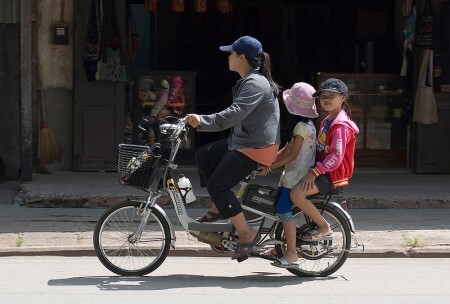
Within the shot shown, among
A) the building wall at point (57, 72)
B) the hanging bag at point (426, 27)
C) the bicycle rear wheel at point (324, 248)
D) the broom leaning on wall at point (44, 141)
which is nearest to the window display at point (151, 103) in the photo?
the building wall at point (57, 72)

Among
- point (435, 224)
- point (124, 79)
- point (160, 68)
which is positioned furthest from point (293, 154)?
point (160, 68)

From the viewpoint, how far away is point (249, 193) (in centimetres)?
822

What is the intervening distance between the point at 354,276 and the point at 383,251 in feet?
3.55

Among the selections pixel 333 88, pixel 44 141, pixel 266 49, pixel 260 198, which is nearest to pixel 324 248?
pixel 260 198

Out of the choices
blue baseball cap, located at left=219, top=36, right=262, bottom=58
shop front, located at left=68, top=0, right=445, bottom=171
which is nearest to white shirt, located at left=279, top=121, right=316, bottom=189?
blue baseball cap, located at left=219, top=36, right=262, bottom=58

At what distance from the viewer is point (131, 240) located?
26.9ft

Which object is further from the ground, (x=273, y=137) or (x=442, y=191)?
(x=273, y=137)

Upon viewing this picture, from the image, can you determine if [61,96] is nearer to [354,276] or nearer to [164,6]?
[164,6]

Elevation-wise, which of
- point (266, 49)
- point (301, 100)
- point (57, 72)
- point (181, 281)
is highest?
point (266, 49)

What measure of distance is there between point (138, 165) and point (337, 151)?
1573 mm

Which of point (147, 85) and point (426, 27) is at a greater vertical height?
point (426, 27)

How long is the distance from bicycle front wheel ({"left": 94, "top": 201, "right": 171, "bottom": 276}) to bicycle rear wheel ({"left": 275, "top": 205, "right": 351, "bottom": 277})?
3.19 feet

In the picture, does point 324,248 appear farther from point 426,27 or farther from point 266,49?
point 266,49

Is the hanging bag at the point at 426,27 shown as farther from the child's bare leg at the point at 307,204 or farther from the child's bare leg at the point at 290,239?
the child's bare leg at the point at 290,239
